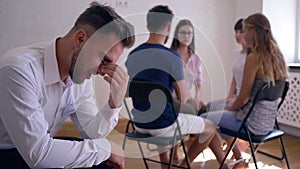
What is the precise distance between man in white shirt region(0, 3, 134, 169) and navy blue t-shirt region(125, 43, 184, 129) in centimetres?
77

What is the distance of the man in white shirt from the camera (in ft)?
3.30

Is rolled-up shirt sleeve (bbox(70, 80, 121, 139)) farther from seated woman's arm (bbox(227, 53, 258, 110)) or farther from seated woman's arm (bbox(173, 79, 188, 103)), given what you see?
seated woman's arm (bbox(227, 53, 258, 110))

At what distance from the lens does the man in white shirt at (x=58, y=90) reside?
3.30 feet

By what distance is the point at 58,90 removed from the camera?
1.25 meters

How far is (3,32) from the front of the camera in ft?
11.0

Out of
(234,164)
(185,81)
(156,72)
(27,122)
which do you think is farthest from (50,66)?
(234,164)

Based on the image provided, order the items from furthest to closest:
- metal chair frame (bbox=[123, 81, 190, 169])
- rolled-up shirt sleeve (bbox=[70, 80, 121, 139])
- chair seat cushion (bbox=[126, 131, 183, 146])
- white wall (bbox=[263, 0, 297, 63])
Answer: white wall (bbox=[263, 0, 297, 63])
chair seat cushion (bbox=[126, 131, 183, 146])
metal chair frame (bbox=[123, 81, 190, 169])
rolled-up shirt sleeve (bbox=[70, 80, 121, 139])

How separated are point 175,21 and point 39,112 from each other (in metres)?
2.73

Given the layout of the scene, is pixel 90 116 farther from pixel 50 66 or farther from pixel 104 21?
pixel 104 21

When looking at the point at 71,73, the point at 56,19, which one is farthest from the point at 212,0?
the point at 71,73

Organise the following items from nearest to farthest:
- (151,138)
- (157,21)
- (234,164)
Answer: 1. (151,138)
2. (157,21)
3. (234,164)

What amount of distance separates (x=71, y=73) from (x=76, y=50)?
10 cm

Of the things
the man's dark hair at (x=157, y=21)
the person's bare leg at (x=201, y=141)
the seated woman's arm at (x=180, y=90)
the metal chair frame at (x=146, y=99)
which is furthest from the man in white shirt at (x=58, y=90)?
the person's bare leg at (x=201, y=141)

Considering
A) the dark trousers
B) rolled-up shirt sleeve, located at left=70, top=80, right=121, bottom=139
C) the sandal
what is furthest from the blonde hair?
the dark trousers
